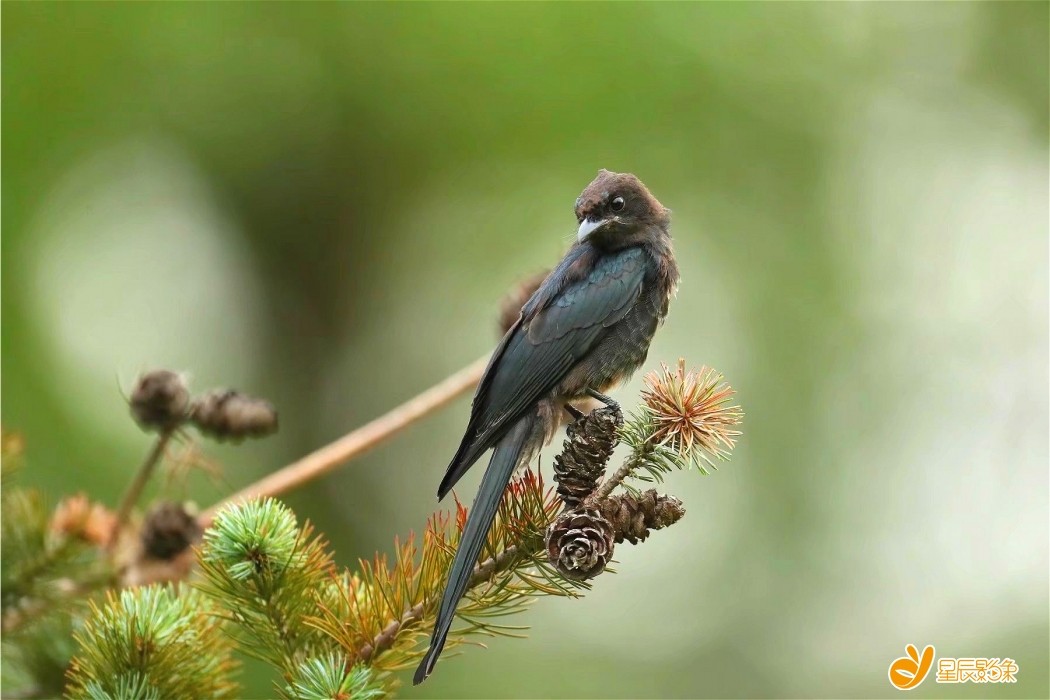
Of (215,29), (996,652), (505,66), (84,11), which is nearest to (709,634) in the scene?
(996,652)

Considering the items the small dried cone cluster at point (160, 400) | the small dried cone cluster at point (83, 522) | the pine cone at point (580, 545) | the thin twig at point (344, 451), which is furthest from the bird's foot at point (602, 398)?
the small dried cone cluster at point (83, 522)

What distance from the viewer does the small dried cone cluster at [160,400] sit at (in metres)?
3.37

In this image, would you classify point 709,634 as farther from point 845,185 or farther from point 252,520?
point 252,520

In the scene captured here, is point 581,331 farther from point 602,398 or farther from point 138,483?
point 138,483

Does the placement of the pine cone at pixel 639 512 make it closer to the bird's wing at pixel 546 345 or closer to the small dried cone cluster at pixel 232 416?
the bird's wing at pixel 546 345

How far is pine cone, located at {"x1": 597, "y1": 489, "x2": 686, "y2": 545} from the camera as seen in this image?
8.36 ft

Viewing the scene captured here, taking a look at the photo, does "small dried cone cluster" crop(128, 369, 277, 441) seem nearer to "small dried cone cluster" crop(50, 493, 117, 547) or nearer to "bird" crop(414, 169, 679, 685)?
"small dried cone cluster" crop(50, 493, 117, 547)

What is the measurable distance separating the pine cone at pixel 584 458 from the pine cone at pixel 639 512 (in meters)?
0.16

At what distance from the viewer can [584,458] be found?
2.76 meters

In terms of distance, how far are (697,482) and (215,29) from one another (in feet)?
17.0

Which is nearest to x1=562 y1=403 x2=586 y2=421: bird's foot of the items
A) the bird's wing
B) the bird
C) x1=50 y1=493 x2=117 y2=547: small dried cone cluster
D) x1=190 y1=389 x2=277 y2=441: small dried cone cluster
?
the bird

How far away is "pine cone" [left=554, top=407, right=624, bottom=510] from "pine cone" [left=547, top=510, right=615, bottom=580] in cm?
22

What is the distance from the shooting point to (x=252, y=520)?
2443 millimetres

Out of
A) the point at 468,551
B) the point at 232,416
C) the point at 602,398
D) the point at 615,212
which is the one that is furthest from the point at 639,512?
the point at 615,212
